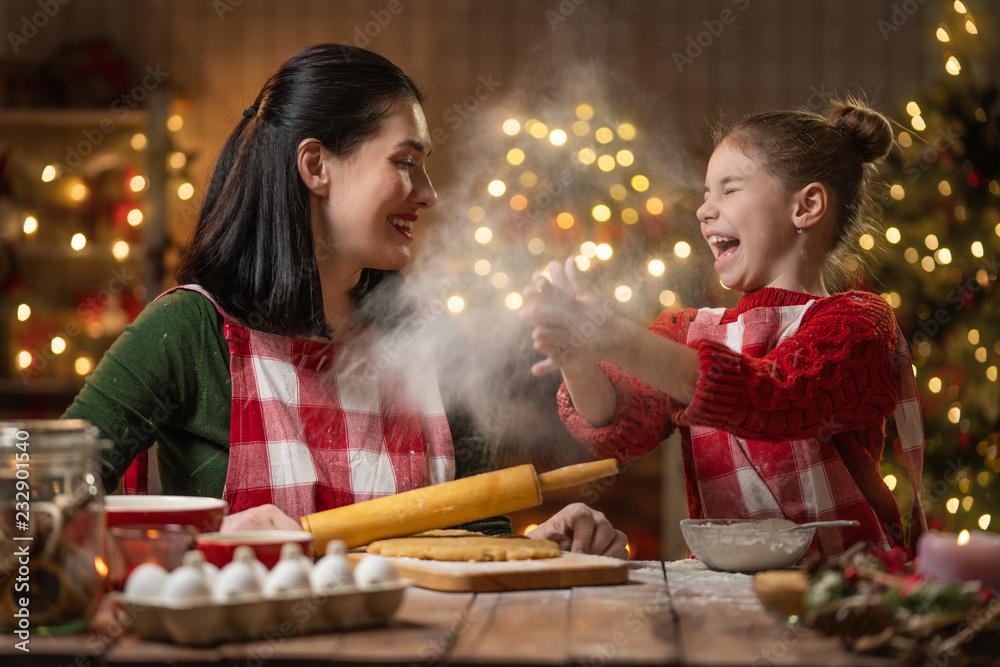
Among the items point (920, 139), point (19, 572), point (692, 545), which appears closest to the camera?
point (19, 572)

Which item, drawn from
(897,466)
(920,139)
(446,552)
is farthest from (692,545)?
(920,139)

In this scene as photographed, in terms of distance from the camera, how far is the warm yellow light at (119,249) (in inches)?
162

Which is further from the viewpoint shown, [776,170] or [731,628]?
[776,170]

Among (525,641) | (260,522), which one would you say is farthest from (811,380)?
(260,522)

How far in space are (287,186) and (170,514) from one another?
845 mm

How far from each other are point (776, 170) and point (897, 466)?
1772mm

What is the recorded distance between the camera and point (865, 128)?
174 centimetres

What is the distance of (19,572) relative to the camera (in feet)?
2.93

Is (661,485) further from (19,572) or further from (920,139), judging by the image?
(19,572)

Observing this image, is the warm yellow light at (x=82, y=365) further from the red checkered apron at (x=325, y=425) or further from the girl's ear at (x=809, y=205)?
the girl's ear at (x=809, y=205)

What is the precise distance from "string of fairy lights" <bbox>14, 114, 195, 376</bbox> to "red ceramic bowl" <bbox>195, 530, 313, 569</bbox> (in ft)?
11.0

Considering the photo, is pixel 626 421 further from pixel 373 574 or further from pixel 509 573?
pixel 373 574

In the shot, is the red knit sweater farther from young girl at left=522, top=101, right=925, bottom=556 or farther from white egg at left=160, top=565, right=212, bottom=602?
white egg at left=160, top=565, right=212, bottom=602

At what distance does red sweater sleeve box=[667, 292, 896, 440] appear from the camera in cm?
131
